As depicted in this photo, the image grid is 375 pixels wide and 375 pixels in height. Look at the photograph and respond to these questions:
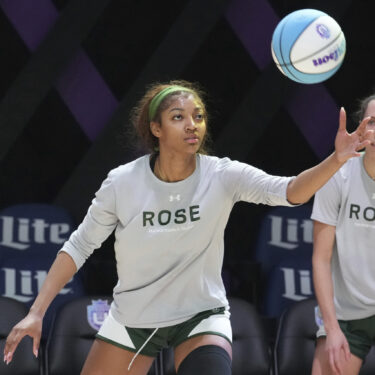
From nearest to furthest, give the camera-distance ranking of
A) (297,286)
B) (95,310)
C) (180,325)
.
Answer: (180,325) < (95,310) < (297,286)

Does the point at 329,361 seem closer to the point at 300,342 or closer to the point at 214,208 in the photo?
the point at 214,208

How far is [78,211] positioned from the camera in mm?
6895

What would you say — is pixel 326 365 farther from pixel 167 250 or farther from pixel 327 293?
pixel 167 250

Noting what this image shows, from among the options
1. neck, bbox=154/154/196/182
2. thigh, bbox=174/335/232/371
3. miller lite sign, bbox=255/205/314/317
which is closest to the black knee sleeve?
thigh, bbox=174/335/232/371

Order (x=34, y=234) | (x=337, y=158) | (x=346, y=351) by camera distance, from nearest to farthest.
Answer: (x=337, y=158), (x=346, y=351), (x=34, y=234)

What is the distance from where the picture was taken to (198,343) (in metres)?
3.85

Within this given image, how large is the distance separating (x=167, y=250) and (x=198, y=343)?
40cm

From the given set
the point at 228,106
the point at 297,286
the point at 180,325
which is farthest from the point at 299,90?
the point at 180,325

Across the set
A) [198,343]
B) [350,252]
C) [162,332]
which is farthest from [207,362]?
[350,252]

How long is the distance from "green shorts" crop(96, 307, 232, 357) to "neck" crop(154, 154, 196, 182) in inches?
23.2

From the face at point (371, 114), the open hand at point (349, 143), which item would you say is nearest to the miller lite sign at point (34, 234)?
the face at point (371, 114)

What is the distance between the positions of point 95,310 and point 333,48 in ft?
6.49

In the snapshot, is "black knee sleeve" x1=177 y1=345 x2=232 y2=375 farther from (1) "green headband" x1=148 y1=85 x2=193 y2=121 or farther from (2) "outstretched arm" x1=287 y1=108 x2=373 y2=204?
(1) "green headband" x1=148 y1=85 x2=193 y2=121

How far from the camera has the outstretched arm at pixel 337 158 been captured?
3.47m
